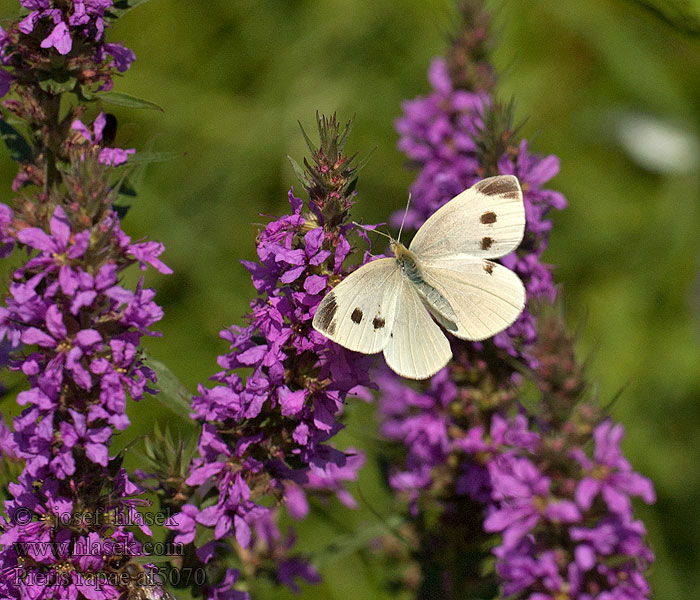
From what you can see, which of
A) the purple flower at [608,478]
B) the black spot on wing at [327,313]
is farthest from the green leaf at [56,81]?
the purple flower at [608,478]

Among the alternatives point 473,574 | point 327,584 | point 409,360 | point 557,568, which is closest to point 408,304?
point 409,360

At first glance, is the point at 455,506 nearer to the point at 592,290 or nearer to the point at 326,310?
the point at 326,310

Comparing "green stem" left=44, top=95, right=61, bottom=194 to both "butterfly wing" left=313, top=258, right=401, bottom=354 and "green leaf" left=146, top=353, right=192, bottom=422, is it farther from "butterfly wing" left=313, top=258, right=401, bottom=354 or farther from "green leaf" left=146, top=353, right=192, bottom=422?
"butterfly wing" left=313, top=258, right=401, bottom=354

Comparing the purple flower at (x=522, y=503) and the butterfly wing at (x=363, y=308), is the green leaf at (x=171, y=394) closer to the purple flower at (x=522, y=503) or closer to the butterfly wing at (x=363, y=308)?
the butterfly wing at (x=363, y=308)

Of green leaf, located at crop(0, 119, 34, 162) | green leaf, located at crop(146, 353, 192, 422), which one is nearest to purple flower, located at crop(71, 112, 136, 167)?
green leaf, located at crop(0, 119, 34, 162)

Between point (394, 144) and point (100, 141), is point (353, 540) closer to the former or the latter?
point (100, 141)

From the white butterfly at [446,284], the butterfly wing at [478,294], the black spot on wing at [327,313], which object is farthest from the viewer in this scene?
the butterfly wing at [478,294]
